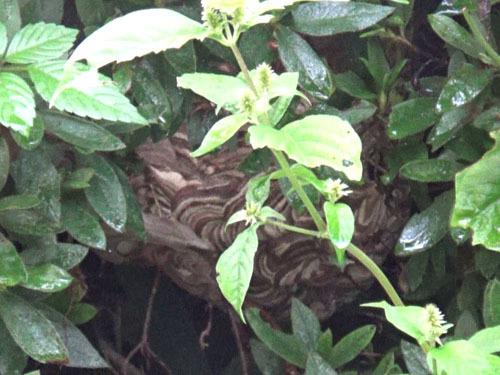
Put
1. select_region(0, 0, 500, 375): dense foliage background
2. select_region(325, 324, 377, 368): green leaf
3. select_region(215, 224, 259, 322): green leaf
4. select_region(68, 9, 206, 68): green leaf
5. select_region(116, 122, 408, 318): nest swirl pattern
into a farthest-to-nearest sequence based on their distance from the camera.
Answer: select_region(116, 122, 408, 318): nest swirl pattern, select_region(325, 324, 377, 368): green leaf, select_region(0, 0, 500, 375): dense foliage background, select_region(215, 224, 259, 322): green leaf, select_region(68, 9, 206, 68): green leaf

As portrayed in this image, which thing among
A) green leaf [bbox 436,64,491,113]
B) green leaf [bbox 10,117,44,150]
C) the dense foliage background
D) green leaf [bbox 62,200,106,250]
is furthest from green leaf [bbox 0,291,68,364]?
green leaf [bbox 436,64,491,113]

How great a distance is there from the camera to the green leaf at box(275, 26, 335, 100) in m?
1.15

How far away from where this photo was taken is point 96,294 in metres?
1.64

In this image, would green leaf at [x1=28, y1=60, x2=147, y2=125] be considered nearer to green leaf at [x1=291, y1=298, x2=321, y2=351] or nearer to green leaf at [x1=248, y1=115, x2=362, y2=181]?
green leaf at [x1=248, y1=115, x2=362, y2=181]

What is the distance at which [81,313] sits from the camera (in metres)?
1.34

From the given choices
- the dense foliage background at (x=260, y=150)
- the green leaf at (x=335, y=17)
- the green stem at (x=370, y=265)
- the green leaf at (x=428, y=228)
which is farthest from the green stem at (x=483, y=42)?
the green stem at (x=370, y=265)

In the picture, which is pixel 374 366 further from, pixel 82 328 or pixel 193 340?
pixel 82 328

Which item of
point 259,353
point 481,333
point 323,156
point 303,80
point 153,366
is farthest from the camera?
point 153,366

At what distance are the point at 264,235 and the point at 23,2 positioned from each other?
616 mm

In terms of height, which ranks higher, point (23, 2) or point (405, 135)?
point (23, 2)

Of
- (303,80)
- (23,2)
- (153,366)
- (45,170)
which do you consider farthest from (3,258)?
(153,366)

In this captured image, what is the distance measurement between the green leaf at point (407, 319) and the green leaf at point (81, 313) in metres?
0.76

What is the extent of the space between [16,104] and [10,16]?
0.25 meters

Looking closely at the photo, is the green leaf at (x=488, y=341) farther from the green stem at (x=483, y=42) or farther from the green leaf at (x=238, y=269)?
the green stem at (x=483, y=42)
